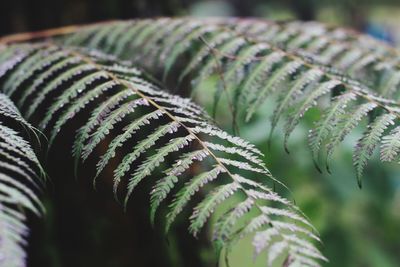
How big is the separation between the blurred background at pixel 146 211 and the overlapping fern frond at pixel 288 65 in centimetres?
30

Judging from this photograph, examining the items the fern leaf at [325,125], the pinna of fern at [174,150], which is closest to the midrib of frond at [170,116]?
the pinna of fern at [174,150]

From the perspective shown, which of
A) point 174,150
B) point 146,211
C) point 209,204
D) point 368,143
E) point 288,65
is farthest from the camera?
point 146,211

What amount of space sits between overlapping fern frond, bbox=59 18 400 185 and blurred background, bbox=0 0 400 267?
11.8 inches

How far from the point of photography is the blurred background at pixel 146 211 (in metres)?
1.54

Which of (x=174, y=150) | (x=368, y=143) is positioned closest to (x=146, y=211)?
(x=174, y=150)

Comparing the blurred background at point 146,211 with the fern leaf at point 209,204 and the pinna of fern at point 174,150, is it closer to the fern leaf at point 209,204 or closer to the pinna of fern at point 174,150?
the pinna of fern at point 174,150

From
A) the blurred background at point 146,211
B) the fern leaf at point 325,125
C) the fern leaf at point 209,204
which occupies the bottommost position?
the blurred background at point 146,211

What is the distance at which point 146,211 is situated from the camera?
1558mm

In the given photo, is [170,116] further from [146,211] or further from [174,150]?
[146,211]

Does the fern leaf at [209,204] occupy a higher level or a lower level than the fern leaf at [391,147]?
lower

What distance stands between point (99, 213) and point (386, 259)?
3.68 ft

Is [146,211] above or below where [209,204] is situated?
below

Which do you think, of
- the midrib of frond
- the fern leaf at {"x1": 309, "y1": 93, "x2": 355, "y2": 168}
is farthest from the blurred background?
the fern leaf at {"x1": 309, "y1": 93, "x2": 355, "y2": 168}

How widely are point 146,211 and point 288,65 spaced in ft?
2.42
